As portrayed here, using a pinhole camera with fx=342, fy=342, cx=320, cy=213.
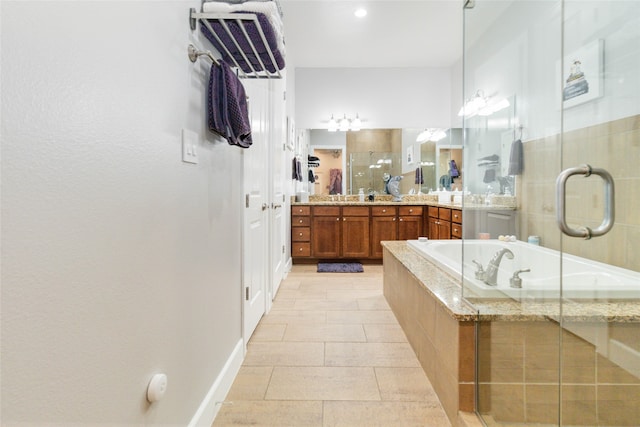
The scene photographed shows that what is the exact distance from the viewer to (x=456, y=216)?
142 inches

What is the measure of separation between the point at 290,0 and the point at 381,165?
2562mm

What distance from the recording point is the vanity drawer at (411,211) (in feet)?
14.9

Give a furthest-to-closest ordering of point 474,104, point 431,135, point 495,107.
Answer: point 431,135
point 474,104
point 495,107

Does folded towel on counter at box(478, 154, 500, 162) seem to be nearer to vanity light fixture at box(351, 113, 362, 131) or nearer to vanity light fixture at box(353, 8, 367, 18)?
vanity light fixture at box(353, 8, 367, 18)

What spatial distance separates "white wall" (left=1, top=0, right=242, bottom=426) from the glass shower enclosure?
4.00 feet

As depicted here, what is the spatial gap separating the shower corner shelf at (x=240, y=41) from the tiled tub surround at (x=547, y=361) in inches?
54.4

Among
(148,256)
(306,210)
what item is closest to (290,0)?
(306,210)

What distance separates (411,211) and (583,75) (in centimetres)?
284

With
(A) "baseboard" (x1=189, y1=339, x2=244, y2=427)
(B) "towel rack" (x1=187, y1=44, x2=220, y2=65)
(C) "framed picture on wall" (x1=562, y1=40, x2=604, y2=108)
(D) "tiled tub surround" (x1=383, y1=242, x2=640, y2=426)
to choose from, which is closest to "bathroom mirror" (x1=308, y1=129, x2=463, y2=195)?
(C) "framed picture on wall" (x1=562, y1=40, x2=604, y2=108)

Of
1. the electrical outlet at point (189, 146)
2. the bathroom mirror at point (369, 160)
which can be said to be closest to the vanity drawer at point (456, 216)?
the bathroom mirror at point (369, 160)

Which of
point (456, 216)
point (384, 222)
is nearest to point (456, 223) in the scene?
point (456, 216)

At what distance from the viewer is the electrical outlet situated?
1.17 meters

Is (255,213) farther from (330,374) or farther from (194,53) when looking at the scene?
(194,53)

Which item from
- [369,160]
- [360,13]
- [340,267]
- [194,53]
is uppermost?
[360,13]
